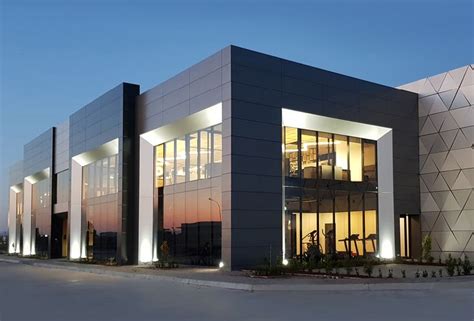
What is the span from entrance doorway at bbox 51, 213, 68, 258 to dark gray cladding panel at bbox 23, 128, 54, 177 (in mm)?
4804

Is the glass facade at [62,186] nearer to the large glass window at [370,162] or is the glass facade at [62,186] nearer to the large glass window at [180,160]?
the large glass window at [180,160]

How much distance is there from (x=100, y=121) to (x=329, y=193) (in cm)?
1640

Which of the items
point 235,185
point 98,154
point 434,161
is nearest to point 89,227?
point 98,154

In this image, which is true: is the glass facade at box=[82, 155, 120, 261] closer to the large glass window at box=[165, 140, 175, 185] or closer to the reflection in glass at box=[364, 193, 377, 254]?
the large glass window at box=[165, 140, 175, 185]

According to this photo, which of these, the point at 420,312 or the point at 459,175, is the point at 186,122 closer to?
the point at 459,175

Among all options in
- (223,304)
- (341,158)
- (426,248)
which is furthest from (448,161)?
(223,304)

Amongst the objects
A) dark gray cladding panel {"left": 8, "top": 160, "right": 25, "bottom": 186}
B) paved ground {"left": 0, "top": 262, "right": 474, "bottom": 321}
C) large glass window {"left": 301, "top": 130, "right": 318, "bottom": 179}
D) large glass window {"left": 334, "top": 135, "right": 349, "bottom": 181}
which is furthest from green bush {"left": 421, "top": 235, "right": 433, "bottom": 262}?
dark gray cladding panel {"left": 8, "top": 160, "right": 25, "bottom": 186}

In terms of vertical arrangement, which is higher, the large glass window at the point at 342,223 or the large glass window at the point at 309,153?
the large glass window at the point at 309,153

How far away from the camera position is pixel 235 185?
76.9ft

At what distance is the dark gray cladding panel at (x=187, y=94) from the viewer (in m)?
24.8

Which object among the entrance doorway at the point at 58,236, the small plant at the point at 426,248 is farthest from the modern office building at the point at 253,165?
the entrance doorway at the point at 58,236

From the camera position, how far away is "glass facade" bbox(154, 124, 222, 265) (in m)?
26.7

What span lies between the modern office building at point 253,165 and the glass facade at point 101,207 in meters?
0.15

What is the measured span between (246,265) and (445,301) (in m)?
10.8
